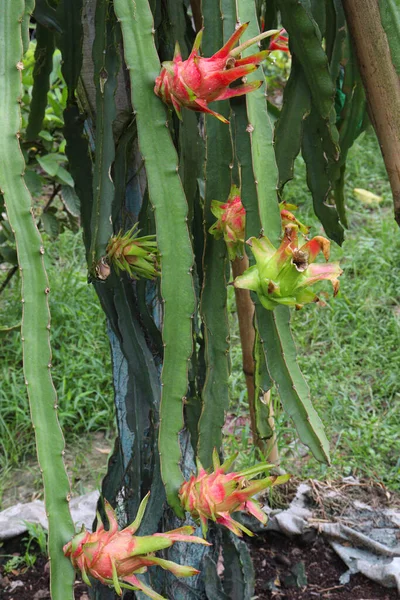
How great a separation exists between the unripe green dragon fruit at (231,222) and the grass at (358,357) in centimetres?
110

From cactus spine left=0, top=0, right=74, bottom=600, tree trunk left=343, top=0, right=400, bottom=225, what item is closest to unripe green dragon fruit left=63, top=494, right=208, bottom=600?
cactus spine left=0, top=0, right=74, bottom=600

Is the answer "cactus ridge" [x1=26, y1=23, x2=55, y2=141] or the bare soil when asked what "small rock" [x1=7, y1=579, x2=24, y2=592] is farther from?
"cactus ridge" [x1=26, y1=23, x2=55, y2=141]

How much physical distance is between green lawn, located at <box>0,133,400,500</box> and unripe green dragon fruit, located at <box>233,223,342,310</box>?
1.26 meters

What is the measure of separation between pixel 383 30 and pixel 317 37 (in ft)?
0.27

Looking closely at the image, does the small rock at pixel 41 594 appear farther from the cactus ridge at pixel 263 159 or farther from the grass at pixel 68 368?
the cactus ridge at pixel 263 159

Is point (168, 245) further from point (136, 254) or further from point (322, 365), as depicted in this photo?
point (322, 365)

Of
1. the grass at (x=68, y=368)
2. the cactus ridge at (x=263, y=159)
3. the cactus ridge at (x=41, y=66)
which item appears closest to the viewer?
the cactus ridge at (x=263, y=159)

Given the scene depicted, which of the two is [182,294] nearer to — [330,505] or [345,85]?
[345,85]

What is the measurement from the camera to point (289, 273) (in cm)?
67

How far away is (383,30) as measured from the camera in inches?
36.0

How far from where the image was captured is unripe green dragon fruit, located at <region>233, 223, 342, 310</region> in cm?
67

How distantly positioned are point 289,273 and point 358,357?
1.79m

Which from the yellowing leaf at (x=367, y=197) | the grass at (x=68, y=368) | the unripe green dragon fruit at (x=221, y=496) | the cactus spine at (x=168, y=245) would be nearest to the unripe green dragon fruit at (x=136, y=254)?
the cactus spine at (x=168, y=245)

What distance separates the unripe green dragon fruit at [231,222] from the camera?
84 cm
